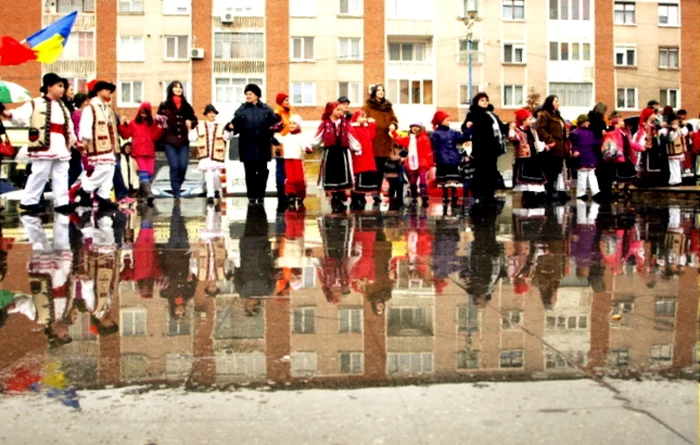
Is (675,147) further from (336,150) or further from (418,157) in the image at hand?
(336,150)

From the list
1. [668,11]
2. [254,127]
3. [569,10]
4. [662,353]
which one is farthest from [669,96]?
[662,353]

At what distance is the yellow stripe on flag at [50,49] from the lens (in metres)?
20.5

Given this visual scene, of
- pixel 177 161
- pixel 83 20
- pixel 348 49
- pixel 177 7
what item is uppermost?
pixel 177 7

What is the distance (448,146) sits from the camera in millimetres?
17312

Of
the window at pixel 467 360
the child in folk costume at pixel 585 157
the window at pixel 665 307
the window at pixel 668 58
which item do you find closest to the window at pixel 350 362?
the window at pixel 467 360

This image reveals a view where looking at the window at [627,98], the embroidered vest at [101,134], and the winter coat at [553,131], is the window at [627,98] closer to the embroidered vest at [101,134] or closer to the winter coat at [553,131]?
the winter coat at [553,131]

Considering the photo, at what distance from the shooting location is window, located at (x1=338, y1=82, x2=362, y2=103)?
5809 cm

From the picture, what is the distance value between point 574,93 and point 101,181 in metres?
50.7

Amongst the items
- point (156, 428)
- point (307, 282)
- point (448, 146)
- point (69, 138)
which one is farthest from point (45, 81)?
point (156, 428)

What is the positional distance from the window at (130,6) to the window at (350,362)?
56.4m

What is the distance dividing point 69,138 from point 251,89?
11.4 ft

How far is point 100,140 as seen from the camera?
1430 centimetres

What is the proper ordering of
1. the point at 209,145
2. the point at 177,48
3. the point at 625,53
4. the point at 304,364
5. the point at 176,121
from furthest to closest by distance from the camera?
1. the point at 625,53
2. the point at 177,48
3. the point at 209,145
4. the point at 176,121
5. the point at 304,364

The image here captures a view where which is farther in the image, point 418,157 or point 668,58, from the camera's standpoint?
point 668,58
